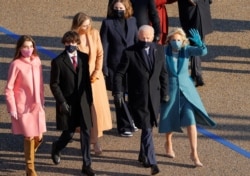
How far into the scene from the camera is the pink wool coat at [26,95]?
910 centimetres

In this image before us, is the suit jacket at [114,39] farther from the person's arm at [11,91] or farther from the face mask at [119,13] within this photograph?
the person's arm at [11,91]

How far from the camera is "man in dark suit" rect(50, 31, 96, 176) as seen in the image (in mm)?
9156

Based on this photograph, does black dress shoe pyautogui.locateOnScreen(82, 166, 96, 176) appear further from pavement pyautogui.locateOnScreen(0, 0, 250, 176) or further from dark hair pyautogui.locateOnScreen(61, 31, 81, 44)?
dark hair pyautogui.locateOnScreen(61, 31, 81, 44)

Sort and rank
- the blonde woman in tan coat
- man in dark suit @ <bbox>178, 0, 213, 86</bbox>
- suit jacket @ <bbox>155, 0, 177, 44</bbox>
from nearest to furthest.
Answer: the blonde woman in tan coat < suit jacket @ <bbox>155, 0, 177, 44</bbox> < man in dark suit @ <bbox>178, 0, 213, 86</bbox>

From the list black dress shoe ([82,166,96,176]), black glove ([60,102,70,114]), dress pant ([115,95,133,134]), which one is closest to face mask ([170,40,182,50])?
dress pant ([115,95,133,134])

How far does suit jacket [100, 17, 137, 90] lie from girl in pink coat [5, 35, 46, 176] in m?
1.21

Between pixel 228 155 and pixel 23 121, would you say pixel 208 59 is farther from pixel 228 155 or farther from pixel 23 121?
pixel 23 121

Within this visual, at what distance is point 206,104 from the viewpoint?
37.1 ft

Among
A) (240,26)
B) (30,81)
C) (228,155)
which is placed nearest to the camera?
(30,81)

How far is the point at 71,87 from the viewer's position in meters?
9.23

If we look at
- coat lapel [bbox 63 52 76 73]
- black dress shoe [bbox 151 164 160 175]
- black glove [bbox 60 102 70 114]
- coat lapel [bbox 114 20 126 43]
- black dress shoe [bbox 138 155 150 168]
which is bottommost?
black dress shoe [bbox 151 164 160 175]

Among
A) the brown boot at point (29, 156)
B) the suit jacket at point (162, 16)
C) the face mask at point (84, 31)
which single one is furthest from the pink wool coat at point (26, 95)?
the suit jacket at point (162, 16)

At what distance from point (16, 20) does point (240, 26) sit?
373cm

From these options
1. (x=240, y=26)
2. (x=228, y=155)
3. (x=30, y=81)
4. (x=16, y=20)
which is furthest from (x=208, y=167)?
(x=16, y=20)
